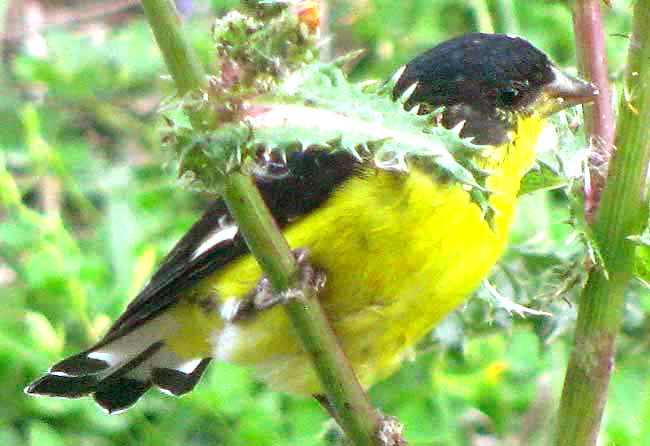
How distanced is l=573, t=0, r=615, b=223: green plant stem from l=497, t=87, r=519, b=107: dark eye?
1.72ft

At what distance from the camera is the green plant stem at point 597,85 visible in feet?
4.52

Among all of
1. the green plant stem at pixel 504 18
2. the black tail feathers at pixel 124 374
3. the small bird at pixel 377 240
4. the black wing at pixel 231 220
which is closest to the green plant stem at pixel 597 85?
the small bird at pixel 377 240

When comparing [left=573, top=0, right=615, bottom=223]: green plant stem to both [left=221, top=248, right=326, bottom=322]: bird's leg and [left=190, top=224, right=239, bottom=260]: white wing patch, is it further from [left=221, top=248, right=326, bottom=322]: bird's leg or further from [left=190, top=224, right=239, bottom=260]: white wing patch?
[left=190, top=224, right=239, bottom=260]: white wing patch

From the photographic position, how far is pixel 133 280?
278 centimetres

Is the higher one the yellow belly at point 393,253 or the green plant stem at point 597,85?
the green plant stem at point 597,85

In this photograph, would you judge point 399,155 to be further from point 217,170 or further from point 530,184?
point 530,184

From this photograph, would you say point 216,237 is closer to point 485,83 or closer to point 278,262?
point 485,83

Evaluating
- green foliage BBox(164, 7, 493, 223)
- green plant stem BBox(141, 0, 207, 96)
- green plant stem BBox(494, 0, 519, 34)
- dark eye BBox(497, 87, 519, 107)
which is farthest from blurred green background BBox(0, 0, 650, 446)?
green plant stem BBox(141, 0, 207, 96)

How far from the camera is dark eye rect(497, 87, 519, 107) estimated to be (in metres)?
1.95

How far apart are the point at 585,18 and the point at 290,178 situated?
0.70 m

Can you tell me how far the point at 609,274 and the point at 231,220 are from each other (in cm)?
87

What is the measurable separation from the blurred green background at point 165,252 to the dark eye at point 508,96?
21 centimetres

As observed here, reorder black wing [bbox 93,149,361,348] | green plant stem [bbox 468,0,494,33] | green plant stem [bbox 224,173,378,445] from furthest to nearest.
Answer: green plant stem [bbox 468,0,494,33]
black wing [bbox 93,149,361,348]
green plant stem [bbox 224,173,378,445]

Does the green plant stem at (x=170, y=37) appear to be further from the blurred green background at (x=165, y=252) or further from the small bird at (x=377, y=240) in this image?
the small bird at (x=377, y=240)
